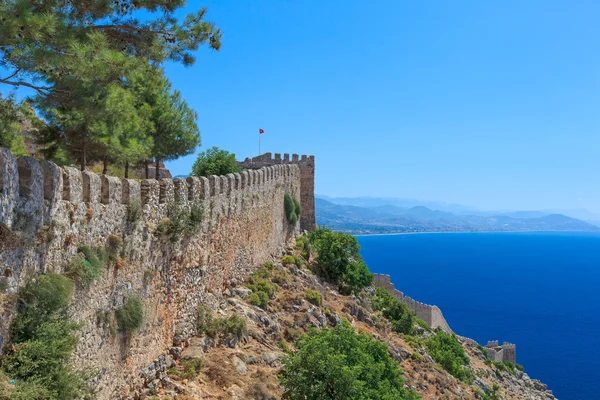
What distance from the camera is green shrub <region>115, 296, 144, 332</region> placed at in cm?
946

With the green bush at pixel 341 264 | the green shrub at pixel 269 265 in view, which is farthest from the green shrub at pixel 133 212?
the green bush at pixel 341 264

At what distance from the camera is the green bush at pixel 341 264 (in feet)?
85.9

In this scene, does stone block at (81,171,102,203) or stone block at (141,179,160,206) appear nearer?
stone block at (81,171,102,203)

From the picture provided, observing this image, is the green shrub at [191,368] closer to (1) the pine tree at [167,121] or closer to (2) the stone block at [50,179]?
(2) the stone block at [50,179]

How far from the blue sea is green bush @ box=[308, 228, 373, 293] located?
119 ft

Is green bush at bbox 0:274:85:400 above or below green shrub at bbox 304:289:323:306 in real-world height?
above

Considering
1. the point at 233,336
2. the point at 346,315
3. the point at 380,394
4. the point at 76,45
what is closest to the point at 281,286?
the point at 346,315

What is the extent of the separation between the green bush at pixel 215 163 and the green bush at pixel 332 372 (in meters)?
10.7

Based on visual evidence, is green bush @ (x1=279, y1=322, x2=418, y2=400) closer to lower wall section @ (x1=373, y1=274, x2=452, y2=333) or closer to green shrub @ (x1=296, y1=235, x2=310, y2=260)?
green shrub @ (x1=296, y1=235, x2=310, y2=260)

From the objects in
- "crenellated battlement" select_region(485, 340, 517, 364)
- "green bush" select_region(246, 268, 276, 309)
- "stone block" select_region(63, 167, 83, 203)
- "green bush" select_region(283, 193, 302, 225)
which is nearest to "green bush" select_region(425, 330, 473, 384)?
"green bush" select_region(283, 193, 302, 225)

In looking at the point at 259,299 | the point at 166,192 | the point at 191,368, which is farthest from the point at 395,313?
the point at 166,192

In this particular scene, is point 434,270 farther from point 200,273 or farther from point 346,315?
point 200,273

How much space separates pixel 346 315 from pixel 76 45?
16462 mm

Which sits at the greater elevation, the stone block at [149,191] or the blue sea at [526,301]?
the stone block at [149,191]
